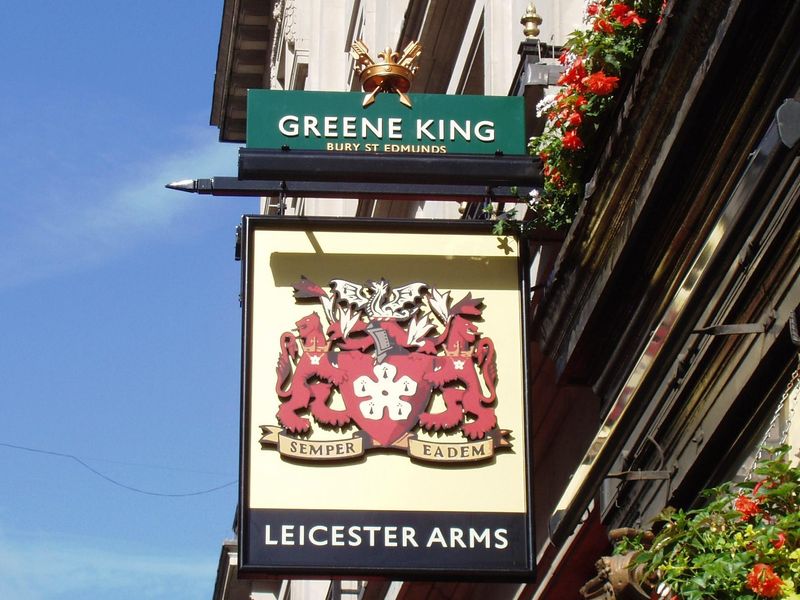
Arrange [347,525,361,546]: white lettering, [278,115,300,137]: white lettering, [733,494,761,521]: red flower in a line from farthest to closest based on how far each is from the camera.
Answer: [278,115,300,137]: white lettering, [347,525,361,546]: white lettering, [733,494,761,521]: red flower

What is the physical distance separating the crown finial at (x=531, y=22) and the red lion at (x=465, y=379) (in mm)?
2953

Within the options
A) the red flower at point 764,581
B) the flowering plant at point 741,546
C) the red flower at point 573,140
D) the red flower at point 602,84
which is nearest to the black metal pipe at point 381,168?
the red flower at point 573,140

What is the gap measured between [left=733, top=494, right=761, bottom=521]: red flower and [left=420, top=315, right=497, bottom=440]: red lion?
3794 millimetres

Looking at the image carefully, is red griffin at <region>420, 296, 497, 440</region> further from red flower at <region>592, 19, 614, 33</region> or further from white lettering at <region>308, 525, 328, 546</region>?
red flower at <region>592, 19, 614, 33</region>

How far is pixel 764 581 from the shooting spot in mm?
6273

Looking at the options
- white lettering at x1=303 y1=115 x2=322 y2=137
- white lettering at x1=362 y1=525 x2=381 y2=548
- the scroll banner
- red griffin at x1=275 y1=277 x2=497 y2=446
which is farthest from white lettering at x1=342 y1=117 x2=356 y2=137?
white lettering at x1=362 y1=525 x2=381 y2=548

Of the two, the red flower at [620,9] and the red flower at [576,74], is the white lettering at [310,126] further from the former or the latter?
the red flower at [620,9]

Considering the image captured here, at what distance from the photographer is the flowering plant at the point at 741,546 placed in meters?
6.37

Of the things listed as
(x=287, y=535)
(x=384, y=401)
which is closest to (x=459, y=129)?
(x=384, y=401)

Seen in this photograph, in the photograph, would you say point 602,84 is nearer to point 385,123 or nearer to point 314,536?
point 385,123

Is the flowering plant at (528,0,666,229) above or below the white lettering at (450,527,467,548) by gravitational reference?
above

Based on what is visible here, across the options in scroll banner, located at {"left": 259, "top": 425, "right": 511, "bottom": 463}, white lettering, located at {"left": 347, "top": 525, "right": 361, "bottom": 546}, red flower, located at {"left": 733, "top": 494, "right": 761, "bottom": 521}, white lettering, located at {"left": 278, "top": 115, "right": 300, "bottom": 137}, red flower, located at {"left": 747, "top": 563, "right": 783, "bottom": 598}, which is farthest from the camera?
white lettering, located at {"left": 278, "top": 115, "right": 300, "bottom": 137}

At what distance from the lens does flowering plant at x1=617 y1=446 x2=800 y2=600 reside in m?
6.37

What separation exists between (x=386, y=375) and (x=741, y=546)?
170 inches
